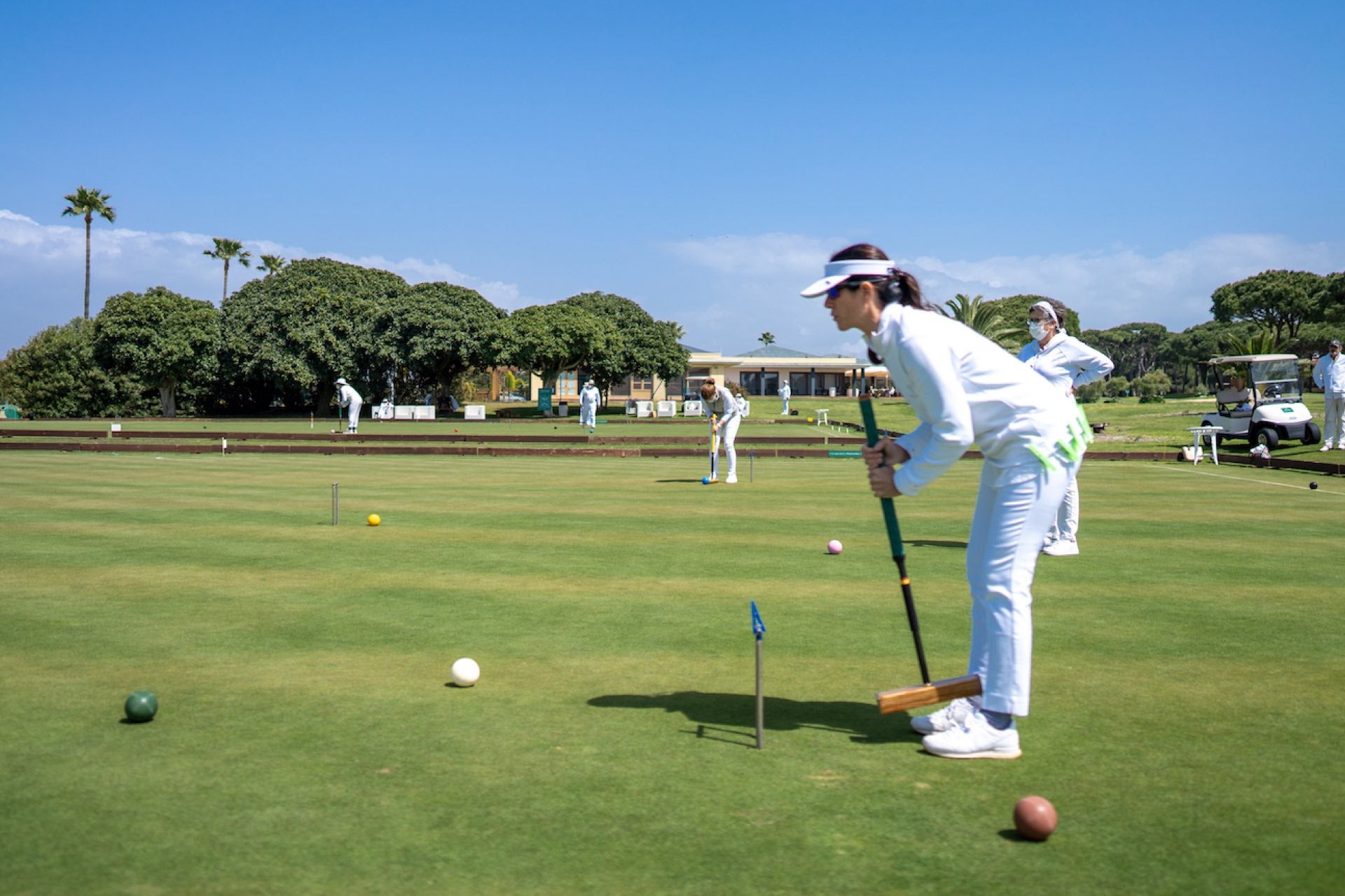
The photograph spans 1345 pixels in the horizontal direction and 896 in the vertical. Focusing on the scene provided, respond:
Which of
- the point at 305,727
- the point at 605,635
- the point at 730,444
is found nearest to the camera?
the point at 305,727

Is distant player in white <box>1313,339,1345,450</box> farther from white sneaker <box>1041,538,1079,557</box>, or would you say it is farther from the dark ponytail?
the dark ponytail

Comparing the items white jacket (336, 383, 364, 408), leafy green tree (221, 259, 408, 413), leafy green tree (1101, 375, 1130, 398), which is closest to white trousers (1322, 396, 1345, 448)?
white jacket (336, 383, 364, 408)

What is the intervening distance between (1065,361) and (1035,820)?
24.0 feet

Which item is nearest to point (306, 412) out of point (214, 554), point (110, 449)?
point (110, 449)

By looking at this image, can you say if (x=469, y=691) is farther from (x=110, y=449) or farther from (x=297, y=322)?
(x=297, y=322)

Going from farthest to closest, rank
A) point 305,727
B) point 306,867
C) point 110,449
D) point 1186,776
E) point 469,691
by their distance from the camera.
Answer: point 110,449, point 469,691, point 305,727, point 1186,776, point 306,867

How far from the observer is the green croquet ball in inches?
204

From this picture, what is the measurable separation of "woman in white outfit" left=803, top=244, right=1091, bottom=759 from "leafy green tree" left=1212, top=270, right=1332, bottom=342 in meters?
94.8

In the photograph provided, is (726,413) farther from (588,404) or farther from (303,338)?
(303,338)

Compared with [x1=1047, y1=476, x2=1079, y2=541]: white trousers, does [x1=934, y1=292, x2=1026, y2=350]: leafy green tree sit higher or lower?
higher

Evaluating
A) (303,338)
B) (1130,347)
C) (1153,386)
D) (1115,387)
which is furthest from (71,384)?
(1130,347)

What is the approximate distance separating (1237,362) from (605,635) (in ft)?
88.5

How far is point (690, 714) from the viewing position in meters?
5.41

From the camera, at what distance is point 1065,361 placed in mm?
10359
